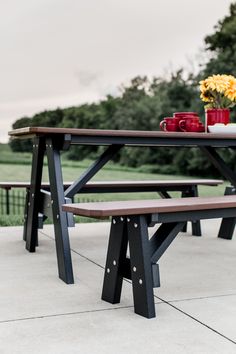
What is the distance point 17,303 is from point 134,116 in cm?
3252

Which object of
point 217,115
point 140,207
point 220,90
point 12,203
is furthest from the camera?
point 12,203

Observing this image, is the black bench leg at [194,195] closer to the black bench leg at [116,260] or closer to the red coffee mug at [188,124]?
the red coffee mug at [188,124]

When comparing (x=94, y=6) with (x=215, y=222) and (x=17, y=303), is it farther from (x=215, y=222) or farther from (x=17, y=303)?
(x=17, y=303)

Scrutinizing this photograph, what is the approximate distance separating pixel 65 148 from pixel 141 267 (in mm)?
1302

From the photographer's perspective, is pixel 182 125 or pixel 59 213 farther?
pixel 182 125

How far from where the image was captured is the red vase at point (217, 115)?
5.15 metres

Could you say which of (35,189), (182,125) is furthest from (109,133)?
(182,125)

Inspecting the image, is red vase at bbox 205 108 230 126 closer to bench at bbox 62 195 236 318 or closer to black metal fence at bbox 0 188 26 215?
bench at bbox 62 195 236 318

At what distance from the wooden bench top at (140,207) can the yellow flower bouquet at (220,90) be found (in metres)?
1.77

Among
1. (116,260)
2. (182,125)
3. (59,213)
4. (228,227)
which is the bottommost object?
(228,227)

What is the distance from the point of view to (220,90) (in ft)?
16.5

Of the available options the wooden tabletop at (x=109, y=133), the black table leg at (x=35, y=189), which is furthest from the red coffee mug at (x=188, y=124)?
the black table leg at (x=35, y=189)

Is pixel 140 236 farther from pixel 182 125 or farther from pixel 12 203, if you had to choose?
pixel 12 203

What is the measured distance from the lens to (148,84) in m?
42.2
